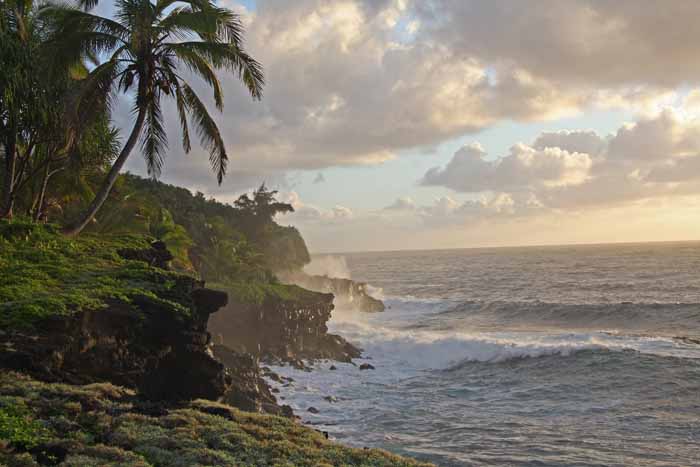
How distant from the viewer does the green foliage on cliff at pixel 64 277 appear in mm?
10422

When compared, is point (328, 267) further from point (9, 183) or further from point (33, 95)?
point (33, 95)

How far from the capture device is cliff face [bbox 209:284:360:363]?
31.6 m

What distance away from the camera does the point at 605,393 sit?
2283cm

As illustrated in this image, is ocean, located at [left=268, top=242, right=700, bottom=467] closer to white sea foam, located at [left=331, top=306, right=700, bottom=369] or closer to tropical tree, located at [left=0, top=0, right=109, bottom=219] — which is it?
white sea foam, located at [left=331, top=306, right=700, bottom=369]

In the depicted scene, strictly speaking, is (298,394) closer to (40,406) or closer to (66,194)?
(66,194)

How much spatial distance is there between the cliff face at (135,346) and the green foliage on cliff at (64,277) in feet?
0.50

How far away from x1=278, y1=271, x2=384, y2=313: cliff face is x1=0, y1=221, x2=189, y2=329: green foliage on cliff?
45.2 m

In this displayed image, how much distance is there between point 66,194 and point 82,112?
774cm

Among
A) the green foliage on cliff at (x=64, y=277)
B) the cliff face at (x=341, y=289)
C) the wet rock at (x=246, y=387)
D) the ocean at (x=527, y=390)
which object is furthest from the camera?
the cliff face at (x=341, y=289)

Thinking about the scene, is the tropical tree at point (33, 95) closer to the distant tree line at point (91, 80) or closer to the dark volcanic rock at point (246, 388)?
the distant tree line at point (91, 80)

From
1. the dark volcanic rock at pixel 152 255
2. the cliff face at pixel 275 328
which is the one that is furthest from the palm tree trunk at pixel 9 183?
the cliff face at pixel 275 328

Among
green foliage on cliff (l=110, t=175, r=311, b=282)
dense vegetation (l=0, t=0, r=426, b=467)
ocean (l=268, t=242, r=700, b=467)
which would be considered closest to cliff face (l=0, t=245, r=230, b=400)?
dense vegetation (l=0, t=0, r=426, b=467)

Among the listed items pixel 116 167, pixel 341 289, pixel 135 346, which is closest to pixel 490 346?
pixel 116 167

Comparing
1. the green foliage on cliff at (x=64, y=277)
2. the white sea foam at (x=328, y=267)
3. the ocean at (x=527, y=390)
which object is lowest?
the ocean at (x=527, y=390)
